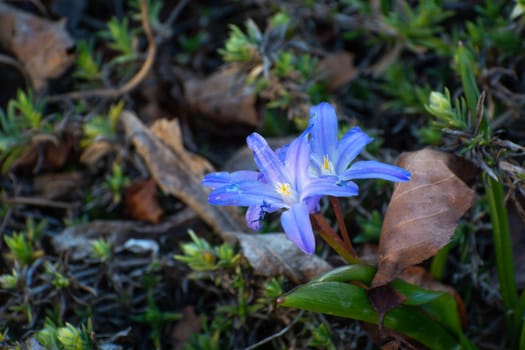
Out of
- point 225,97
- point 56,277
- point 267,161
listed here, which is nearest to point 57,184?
point 56,277

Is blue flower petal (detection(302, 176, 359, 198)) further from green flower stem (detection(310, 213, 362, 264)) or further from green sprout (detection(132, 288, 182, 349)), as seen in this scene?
green sprout (detection(132, 288, 182, 349))

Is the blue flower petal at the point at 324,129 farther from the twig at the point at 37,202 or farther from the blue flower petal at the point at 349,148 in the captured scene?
the twig at the point at 37,202

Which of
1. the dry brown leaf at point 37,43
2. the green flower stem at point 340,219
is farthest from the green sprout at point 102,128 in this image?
the green flower stem at point 340,219

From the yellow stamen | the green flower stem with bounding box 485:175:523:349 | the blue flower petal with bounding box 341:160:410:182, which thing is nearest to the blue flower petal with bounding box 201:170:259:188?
the yellow stamen

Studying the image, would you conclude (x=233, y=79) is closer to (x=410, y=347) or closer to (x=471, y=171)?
(x=471, y=171)

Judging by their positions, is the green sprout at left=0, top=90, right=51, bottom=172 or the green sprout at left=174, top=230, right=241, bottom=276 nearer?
the green sprout at left=174, top=230, right=241, bottom=276
